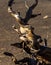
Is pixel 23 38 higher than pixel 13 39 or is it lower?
higher

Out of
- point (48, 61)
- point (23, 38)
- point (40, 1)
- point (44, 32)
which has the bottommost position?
point (40, 1)

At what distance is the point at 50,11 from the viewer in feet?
32.7

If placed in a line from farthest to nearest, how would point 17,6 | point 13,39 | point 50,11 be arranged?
point 17,6
point 50,11
point 13,39

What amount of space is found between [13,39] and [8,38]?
0.52ft

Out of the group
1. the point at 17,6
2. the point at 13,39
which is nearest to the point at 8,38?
the point at 13,39

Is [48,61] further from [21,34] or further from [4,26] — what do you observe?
[4,26]

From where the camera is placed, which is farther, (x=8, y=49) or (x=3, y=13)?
(x=3, y=13)

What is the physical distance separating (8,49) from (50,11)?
3.80 metres

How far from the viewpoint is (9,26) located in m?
8.59

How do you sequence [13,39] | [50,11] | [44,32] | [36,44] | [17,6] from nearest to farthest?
[36,44] < [13,39] < [44,32] < [50,11] < [17,6]

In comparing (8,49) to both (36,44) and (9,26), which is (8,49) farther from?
(36,44)

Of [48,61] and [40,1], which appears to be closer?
[48,61]

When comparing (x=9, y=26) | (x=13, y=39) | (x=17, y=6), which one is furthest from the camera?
(x=17, y=6)

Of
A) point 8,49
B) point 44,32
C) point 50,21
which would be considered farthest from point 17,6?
point 8,49
